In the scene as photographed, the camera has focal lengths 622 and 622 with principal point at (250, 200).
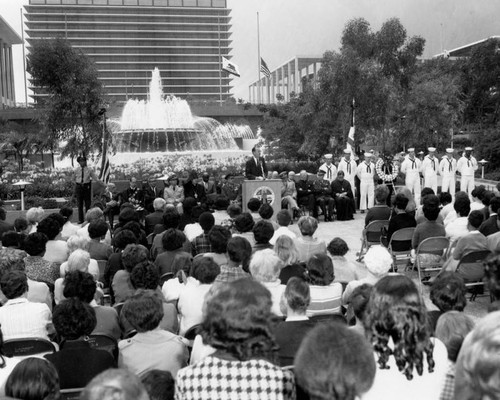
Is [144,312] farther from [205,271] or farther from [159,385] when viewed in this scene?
[205,271]

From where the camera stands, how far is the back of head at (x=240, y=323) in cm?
300

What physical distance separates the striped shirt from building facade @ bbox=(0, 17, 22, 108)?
9412cm

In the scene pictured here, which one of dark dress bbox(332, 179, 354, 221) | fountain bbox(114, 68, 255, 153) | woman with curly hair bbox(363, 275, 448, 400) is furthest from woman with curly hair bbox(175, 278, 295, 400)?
fountain bbox(114, 68, 255, 153)

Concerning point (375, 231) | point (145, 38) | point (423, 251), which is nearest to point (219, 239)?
point (423, 251)

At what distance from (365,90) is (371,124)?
207cm

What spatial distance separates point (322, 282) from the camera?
5305 mm

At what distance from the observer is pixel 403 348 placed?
Answer: 10.5ft

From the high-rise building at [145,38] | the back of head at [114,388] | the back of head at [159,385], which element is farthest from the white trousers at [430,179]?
the high-rise building at [145,38]

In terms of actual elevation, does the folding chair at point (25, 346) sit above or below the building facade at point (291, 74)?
below

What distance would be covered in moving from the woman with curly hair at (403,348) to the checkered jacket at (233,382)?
18.6 inches

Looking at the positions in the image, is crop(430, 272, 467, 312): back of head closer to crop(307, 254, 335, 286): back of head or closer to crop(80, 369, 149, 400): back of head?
crop(307, 254, 335, 286): back of head

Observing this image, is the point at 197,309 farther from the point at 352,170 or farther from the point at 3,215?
the point at 352,170

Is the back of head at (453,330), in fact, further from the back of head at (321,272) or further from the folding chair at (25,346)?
the folding chair at (25,346)

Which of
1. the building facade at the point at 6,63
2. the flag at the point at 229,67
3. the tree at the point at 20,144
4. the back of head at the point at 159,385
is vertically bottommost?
the back of head at the point at 159,385
